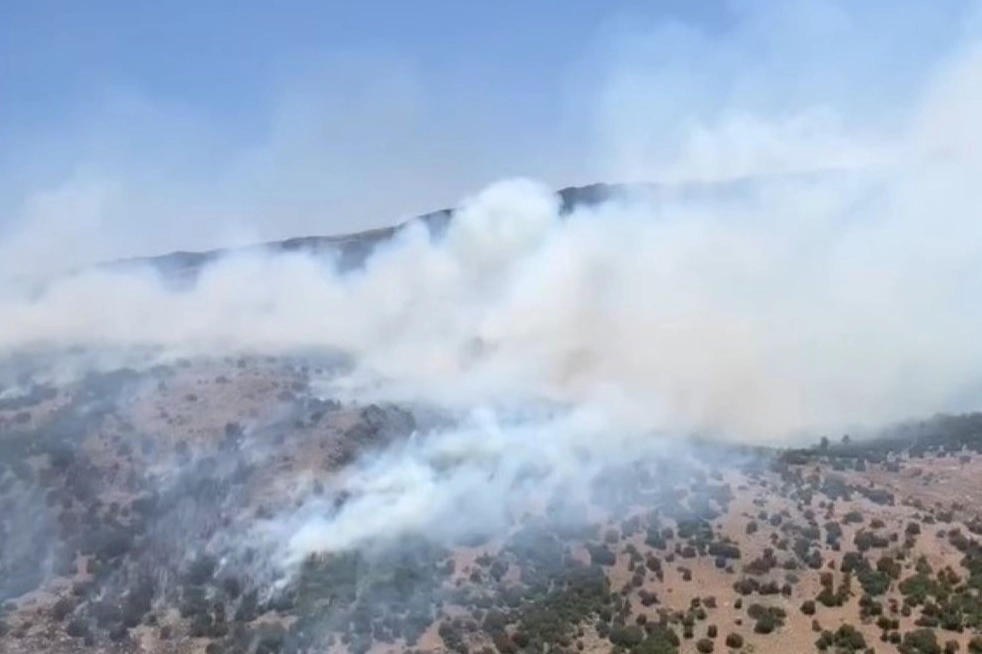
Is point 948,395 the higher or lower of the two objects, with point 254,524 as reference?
higher

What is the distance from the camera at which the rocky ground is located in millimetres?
37219

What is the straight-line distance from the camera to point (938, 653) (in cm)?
3441

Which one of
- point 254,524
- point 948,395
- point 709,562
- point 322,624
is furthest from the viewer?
point 948,395

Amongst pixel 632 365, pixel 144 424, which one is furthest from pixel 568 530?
pixel 632 365

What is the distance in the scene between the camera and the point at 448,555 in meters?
42.4

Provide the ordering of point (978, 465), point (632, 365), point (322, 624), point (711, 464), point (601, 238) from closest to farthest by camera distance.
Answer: point (322, 624) → point (711, 464) → point (978, 465) → point (632, 365) → point (601, 238)

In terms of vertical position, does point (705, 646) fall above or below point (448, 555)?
below

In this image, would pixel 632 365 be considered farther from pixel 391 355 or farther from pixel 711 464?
pixel 711 464

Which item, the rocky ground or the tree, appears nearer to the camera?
the tree

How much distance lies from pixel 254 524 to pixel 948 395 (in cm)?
5443

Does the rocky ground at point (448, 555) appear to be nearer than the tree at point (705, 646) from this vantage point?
No

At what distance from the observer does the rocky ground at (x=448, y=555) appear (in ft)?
122

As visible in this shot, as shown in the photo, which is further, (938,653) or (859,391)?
(859,391)

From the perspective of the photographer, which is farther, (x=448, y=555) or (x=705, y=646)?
(x=448, y=555)
